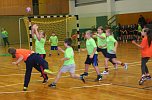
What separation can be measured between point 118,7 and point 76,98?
22924mm

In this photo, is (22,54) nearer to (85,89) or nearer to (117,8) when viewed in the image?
(85,89)

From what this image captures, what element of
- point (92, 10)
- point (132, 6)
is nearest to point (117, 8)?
point (132, 6)

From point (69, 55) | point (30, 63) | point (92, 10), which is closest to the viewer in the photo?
point (69, 55)

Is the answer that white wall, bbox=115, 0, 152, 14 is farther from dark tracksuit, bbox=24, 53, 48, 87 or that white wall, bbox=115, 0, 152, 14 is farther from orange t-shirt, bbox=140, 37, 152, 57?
dark tracksuit, bbox=24, 53, 48, 87

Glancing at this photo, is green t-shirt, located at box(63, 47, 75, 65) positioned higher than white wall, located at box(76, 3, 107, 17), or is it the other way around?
white wall, located at box(76, 3, 107, 17)

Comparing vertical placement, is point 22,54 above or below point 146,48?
below

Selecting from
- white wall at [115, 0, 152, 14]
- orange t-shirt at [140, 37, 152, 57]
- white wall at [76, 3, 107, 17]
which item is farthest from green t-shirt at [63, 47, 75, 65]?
white wall at [76, 3, 107, 17]

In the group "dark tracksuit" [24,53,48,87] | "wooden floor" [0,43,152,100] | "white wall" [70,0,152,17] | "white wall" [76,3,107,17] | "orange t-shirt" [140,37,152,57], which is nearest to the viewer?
"wooden floor" [0,43,152,100]

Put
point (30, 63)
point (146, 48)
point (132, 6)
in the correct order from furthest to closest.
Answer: point (132, 6)
point (146, 48)
point (30, 63)

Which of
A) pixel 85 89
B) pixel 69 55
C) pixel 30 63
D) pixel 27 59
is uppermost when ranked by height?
pixel 69 55

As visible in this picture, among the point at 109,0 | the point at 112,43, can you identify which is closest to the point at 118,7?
the point at 109,0

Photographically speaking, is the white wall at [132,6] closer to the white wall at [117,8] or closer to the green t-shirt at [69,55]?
the white wall at [117,8]

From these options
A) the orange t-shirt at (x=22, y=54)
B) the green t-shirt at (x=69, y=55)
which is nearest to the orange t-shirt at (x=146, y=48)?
the green t-shirt at (x=69, y=55)

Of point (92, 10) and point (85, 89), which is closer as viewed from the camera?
point (85, 89)
